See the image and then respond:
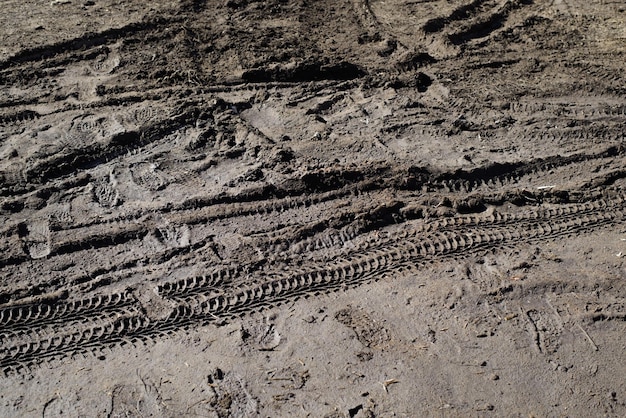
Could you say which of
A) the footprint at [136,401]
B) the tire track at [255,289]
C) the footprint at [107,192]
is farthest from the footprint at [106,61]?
the footprint at [136,401]

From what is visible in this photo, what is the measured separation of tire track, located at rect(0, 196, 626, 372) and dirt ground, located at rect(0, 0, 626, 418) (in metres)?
0.02

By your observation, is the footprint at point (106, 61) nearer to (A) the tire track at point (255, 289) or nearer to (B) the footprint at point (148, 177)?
(B) the footprint at point (148, 177)

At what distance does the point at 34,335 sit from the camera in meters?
4.86

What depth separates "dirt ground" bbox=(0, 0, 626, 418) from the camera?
4688mm

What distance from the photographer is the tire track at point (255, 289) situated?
15.9ft

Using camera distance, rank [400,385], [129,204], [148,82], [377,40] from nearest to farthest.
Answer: [400,385], [129,204], [148,82], [377,40]

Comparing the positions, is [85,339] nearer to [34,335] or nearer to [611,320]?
[34,335]

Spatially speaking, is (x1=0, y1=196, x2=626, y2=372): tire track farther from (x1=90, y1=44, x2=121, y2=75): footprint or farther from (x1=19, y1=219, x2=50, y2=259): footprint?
(x1=90, y1=44, x2=121, y2=75): footprint

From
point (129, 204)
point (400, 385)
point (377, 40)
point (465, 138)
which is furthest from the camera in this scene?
point (377, 40)

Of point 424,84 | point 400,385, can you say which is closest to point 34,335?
point 400,385

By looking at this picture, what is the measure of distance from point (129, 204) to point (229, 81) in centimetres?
247

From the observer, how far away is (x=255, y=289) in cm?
527

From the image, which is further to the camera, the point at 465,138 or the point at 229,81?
the point at 229,81

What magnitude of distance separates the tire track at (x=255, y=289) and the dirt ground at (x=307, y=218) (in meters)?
0.02
